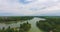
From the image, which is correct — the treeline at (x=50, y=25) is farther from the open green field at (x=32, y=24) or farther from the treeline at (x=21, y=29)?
the treeline at (x=21, y=29)

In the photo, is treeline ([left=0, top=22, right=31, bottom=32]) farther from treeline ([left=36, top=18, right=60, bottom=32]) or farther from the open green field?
treeline ([left=36, top=18, right=60, bottom=32])

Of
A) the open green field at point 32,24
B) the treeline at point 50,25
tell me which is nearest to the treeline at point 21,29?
the open green field at point 32,24

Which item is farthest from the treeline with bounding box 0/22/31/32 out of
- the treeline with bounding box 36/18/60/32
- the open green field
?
the treeline with bounding box 36/18/60/32

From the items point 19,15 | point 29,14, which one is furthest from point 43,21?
point 19,15

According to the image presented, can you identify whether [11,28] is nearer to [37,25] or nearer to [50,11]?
[37,25]

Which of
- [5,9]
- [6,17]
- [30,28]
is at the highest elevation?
[5,9]

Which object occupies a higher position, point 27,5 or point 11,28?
point 27,5

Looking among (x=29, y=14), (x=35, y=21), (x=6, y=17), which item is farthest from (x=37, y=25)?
(x=6, y=17)

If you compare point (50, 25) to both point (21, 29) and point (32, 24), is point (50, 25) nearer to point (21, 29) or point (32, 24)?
point (32, 24)

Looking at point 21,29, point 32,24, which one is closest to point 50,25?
point 32,24
